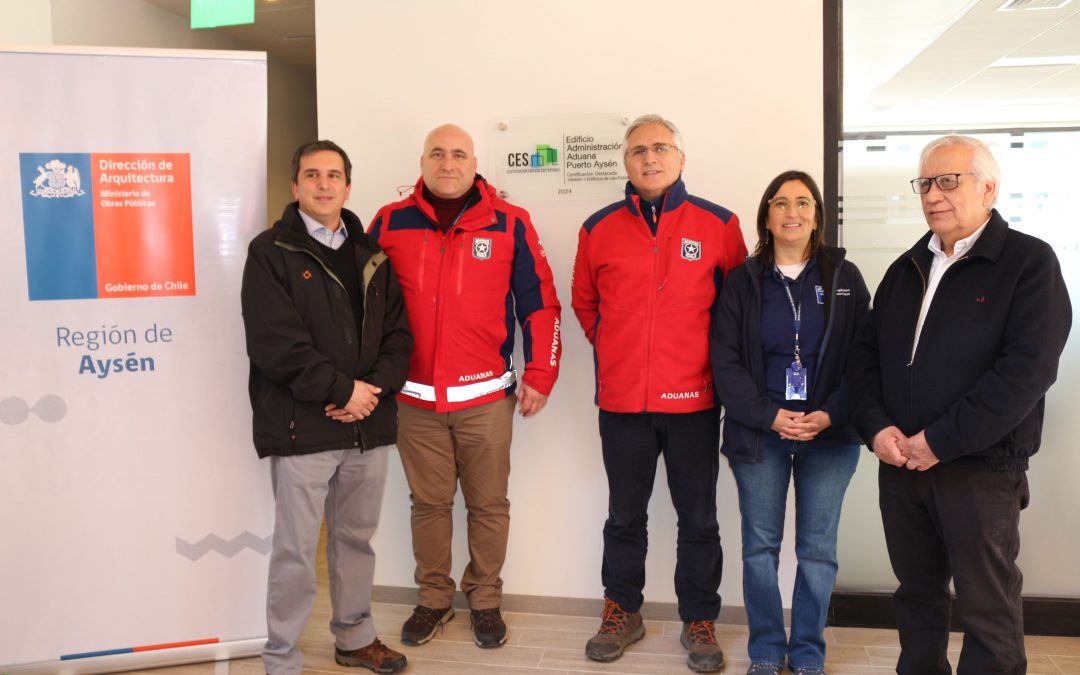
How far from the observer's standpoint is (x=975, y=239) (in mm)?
1976

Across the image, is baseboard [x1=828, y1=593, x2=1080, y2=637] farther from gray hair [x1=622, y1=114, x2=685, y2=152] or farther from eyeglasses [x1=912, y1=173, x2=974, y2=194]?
gray hair [x1=622, y1=114, x2=685, y2=152]

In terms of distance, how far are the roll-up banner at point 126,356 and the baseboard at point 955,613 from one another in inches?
84.6

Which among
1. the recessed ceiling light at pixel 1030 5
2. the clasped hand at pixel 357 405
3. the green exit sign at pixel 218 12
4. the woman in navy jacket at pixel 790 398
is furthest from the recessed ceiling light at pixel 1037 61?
the green exit sign at pixel 218 12

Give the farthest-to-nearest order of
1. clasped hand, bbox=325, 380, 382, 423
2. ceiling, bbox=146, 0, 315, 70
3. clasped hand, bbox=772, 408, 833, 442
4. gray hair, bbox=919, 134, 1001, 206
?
ceiling, bbox=146, 0, 315, 70 → clasped hand, bbox=325, 380, 382, 423 → clasped hand, bbox=772, 408, 833, 442 → gray hair, bbox=919, 134, 1001, 206

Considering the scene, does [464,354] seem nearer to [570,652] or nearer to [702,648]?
[570,652]

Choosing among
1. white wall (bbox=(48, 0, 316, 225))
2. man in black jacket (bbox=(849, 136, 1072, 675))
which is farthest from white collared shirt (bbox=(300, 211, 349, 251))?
man in black jacket (bbox=(849, 136, 1072, 675))

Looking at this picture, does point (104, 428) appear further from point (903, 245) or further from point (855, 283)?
point (903, 245)

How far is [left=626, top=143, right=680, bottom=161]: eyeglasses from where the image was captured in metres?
2.61

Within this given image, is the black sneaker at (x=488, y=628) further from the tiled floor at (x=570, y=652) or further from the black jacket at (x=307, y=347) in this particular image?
the black jacket at (x=307, y=347)

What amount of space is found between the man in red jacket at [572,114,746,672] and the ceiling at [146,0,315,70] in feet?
11.8

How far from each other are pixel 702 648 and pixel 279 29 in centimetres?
528

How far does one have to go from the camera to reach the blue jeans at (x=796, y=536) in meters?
2.44

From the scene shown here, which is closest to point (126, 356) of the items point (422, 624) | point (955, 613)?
point (422, 624)

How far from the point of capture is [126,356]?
2623 millimetres
